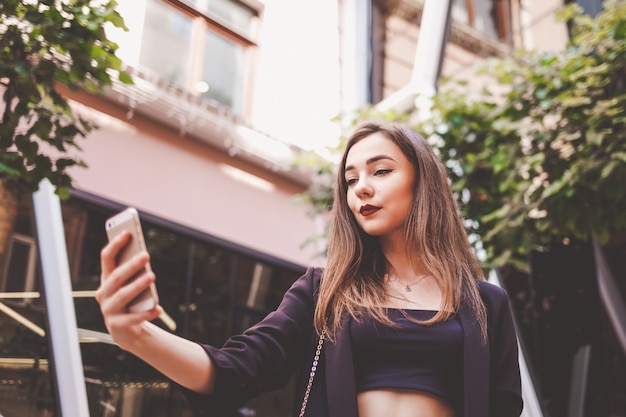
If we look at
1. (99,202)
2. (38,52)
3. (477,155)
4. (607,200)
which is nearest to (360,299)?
(38,52)

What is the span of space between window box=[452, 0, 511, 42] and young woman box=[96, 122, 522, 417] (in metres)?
6.38

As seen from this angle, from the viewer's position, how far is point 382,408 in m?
1.32

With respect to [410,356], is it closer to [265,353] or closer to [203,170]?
[265,353]

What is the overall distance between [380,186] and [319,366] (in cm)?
50

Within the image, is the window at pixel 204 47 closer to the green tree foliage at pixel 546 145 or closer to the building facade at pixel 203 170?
the building facade at pixel 203 170

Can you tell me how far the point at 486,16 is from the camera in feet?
24.7

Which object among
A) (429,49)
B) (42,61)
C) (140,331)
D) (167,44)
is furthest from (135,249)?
(429,49)

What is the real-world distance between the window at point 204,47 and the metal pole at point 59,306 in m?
1.87

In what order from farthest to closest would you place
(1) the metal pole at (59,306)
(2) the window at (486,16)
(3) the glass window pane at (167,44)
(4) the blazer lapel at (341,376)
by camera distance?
(2) the window at (486,16) < (3) the glass window pane at (167,44) < (1) the metal pole at (59,306) < (4) the blazer lapel at (341,376)

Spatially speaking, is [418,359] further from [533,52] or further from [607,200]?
[533,52]

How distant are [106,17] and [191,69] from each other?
3903mm

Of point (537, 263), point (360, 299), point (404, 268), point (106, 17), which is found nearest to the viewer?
point (360, 299)

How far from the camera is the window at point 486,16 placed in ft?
24.2

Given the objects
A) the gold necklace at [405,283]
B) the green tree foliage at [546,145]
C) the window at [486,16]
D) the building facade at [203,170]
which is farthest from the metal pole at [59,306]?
the window at [486,16]
